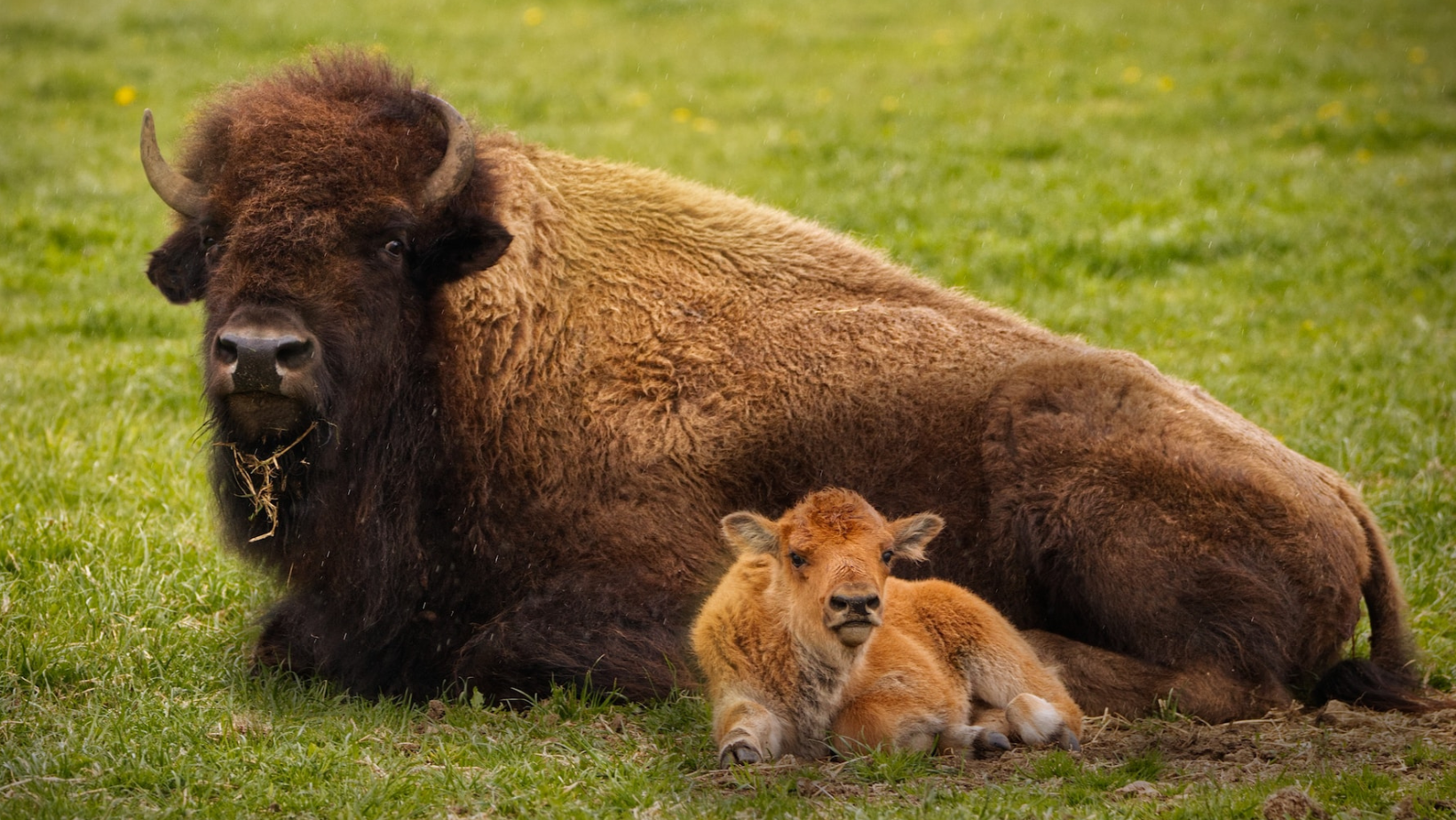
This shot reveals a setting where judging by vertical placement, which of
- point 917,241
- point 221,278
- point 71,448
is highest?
point 221,278

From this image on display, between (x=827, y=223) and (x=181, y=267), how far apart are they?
700 cm

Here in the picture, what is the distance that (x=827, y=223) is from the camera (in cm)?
1155

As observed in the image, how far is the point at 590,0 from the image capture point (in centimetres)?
2012

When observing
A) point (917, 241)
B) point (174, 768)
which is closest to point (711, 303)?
point (174, 768)

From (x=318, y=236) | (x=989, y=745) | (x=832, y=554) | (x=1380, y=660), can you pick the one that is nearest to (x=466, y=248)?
(x=318, y=236)

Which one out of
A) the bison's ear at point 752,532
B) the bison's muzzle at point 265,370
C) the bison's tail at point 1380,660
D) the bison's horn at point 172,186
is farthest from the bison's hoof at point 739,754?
the bison's horn at point 172,186

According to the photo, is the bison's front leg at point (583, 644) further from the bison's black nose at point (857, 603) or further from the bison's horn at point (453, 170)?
the bison's horn at point (453, 170)

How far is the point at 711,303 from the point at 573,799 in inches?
97.0

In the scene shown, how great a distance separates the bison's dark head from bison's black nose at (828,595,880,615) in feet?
6.43

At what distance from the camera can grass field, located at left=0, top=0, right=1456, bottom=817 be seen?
430cm

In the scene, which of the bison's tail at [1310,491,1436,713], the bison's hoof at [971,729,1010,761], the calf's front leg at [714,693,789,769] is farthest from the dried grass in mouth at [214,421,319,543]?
the bison's tail at [1310,491,1436,713]

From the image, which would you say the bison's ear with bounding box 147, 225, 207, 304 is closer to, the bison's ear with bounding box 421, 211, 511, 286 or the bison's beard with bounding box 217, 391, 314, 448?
the bison's beard with bounding box 217, 391, 314, 448

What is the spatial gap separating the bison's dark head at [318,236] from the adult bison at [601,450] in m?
0.01

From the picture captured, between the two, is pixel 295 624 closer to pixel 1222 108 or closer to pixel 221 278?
pixel 221 278
